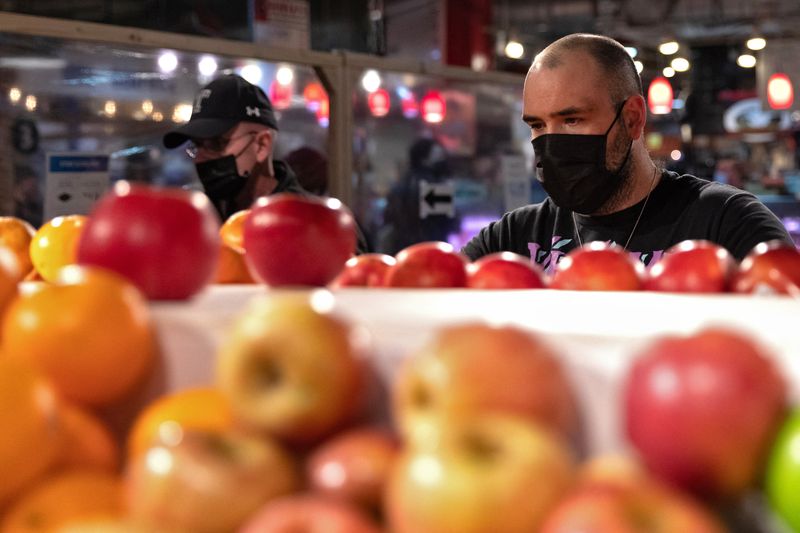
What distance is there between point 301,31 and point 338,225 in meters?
4.23

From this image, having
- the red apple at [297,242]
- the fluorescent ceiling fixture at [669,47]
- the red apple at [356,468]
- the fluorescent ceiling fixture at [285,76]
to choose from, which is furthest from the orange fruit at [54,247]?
the fluorescent ceiling fixture at [669,47]

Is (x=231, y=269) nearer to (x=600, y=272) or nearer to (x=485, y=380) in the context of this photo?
(x=600, y=272)

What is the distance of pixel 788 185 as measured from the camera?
50.3ft

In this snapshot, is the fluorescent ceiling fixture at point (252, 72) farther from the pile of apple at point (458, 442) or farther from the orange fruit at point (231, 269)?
the pile of apple at point (458, 442)

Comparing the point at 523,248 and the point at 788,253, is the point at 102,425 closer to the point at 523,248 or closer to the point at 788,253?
the point at 788,253

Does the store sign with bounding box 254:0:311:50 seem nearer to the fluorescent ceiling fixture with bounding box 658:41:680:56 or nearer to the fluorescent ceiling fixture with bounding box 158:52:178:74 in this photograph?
the fluorescent ceiling fixture with bounding box 158:52:178:74

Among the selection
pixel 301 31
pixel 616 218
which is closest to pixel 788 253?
pixel 616 218

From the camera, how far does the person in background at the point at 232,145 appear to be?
3.54 meters

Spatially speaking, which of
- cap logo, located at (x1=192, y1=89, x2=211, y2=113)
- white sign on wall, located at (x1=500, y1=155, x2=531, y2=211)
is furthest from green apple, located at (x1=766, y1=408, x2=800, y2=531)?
white sign on wall, located at (x1=500, y1=155, x2=531, y2=211)

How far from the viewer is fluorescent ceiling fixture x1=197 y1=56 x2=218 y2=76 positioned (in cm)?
483

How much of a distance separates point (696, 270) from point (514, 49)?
12.4 m

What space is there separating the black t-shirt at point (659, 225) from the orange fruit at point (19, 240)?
5.09 ft

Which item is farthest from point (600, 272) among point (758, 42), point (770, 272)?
point (758, 42)

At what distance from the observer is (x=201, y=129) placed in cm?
355
